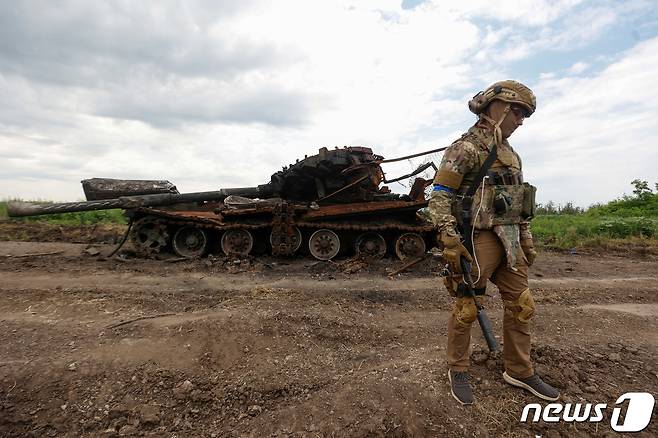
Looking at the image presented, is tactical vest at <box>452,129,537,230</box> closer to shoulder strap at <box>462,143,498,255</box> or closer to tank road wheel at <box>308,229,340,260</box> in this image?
shoulder strap at <box>462,143,498,255</box>

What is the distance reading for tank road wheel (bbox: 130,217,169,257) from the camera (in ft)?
33.5

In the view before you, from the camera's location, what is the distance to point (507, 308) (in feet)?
11.7

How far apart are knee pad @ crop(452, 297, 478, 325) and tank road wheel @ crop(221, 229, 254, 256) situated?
7377 millimetres

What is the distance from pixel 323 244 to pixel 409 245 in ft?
7.07

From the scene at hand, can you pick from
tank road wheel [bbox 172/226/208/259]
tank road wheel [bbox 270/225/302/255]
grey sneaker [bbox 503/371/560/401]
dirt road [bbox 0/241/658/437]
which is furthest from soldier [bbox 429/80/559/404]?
tank road wheel [bbox 172/226/208/259]

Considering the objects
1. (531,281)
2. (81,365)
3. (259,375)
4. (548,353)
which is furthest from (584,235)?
(81,365)

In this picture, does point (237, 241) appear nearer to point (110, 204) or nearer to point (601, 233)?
point (110, 204)

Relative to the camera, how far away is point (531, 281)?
27.0ft

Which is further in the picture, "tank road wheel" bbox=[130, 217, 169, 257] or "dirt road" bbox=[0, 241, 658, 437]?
"tank road wheel" bbox=[130, 217, 169, 257]

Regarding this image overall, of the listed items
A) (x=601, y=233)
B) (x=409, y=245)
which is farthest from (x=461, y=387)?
(x=601, y=233)

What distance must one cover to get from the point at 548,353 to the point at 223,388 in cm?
332

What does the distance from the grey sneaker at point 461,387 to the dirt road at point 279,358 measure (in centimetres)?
7

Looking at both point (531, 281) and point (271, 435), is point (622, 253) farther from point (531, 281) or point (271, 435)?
point (271, 435)

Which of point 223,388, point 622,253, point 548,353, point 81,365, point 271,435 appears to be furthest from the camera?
point 622,253
